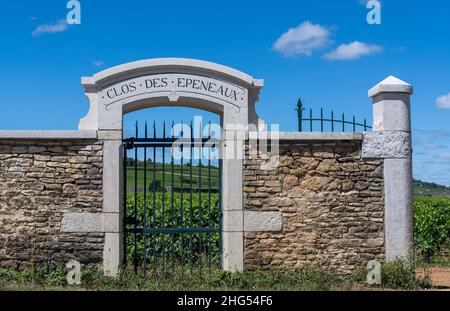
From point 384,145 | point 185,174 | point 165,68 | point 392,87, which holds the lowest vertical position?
point 185,174

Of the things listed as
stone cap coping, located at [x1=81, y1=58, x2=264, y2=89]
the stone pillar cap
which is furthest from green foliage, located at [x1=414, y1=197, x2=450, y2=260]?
stone cap coping, located at [x1=81, y1=58, x2=264, y2=89]

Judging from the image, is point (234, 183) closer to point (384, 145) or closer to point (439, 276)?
point (384, 145)

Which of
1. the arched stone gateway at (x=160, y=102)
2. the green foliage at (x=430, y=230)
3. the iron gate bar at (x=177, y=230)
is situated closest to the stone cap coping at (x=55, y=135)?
the arched stone gateway at (x=160, y=102)

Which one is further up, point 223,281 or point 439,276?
point 223,281

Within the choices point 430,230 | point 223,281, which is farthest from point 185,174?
point 430,230

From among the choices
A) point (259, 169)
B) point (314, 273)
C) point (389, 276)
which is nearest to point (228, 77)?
point (259, 169)

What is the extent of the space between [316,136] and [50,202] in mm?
4148

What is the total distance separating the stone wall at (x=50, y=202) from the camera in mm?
9430

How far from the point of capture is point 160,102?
32.0ft

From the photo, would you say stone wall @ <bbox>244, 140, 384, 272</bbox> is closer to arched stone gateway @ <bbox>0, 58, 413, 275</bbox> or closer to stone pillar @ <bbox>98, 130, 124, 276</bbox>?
arched stone gateway @ <bbox>0, 58, 413, 275</bbox>

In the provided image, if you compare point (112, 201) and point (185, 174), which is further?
point (185, 174)

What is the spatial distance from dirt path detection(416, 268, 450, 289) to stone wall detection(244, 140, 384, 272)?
1.45 meters

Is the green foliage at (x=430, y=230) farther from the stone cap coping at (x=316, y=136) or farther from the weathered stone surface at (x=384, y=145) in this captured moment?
the stone cap coping at (x=316, y=136)

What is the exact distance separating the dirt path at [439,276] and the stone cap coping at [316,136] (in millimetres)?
2694
